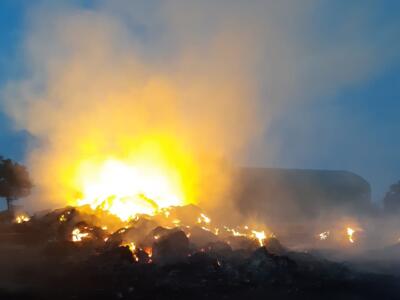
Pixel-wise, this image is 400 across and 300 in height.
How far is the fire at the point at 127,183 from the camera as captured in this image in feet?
130

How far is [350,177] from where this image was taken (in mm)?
71188

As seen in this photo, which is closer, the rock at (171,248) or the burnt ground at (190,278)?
the burnt ground at (190,278)

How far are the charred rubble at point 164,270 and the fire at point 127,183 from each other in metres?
6.87

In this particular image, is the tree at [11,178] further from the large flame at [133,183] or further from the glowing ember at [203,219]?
the glowing ember at [203,219]

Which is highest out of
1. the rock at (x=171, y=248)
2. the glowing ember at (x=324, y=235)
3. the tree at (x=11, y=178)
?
the tree at (x=11, y=178)

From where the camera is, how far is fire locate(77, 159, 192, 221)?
130 ft

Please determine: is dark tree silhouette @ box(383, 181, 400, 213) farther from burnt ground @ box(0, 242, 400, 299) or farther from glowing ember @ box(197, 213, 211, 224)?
burnt ground @ box(0, 242, 400, 299)

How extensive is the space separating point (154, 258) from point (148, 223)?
4.99 metres

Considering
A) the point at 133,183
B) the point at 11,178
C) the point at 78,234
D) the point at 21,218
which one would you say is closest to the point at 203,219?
the point at 133,183

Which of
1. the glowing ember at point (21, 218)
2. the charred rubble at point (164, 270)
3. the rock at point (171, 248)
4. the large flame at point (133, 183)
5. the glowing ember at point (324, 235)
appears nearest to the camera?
the charred rubble at point (164, 270)

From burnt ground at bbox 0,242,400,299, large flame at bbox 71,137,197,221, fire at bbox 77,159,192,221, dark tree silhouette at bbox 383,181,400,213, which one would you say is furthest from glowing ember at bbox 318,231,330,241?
dark tree silhouette at bbox 383,181,400,213

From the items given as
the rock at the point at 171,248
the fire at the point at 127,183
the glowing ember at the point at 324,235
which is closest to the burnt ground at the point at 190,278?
the rock at the point at 171,248

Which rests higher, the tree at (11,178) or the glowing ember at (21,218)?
the tree at (11,178)

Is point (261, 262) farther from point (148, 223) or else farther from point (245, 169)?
point (245, 169)
